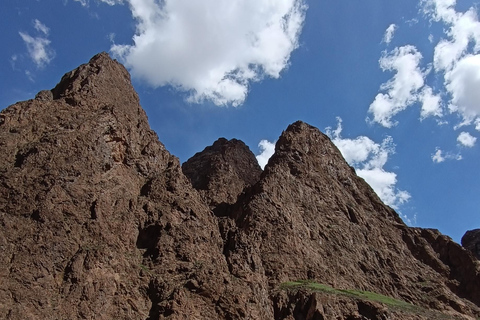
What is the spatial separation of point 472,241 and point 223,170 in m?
77.2

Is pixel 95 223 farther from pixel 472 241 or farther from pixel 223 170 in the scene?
pixel 472 241

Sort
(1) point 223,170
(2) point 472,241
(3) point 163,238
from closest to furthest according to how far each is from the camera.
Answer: (3) point 163,238 → (1) point 223,170 → (2) point 472,241

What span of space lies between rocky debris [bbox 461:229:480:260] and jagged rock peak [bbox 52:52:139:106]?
3788 inches

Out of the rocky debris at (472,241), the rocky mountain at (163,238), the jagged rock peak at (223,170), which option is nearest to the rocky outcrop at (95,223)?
the rocky mountain at (163,238)

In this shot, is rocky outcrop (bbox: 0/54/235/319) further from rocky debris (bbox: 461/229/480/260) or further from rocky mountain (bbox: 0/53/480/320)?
rocky debris (bbox: 461/229/480/260)

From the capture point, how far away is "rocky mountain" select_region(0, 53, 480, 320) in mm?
41156

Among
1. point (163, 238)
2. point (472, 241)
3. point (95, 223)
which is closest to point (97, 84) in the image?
point (95, 223)

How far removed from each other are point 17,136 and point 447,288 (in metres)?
67.3

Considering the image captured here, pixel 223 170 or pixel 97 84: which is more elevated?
pixel 223 170

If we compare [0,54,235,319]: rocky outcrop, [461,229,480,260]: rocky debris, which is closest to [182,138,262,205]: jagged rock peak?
[0,54,235,319]: rocky outcrop

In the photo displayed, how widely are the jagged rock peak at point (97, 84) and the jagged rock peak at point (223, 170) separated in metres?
22.8

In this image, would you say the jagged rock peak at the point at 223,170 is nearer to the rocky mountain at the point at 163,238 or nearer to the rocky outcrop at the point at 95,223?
the rocky mountain at the point at 163,238

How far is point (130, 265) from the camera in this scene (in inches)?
1777

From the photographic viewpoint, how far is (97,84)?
68625 millimetres
